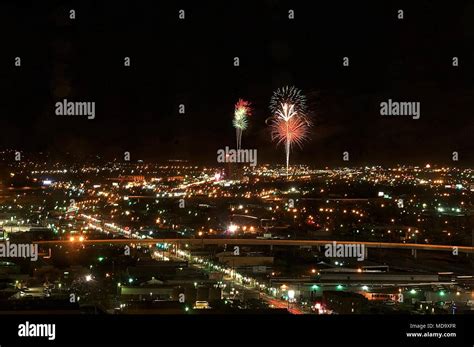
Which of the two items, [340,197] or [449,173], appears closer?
[340,197]

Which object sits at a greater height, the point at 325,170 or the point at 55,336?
the point at 325,170

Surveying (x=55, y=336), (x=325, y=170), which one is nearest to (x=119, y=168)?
(x=325, y=170)

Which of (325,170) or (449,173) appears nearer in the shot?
(449,173)

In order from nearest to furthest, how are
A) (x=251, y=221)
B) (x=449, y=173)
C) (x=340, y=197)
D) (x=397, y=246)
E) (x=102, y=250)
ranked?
(x=102, y=250) → (x=397, y=246) → (x=251, y=221) → (x=340, y=197) → (x=449, y=173)

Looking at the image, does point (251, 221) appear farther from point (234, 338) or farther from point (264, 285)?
point (234, 338)

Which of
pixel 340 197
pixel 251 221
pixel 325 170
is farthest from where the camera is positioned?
pixel 325 170

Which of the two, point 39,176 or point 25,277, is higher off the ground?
point 39,176

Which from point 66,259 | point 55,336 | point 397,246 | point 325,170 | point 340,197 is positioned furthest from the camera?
point 325,170

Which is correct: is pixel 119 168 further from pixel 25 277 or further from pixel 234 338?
pixel 234 338

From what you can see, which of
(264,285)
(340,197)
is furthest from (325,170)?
(264,285)
